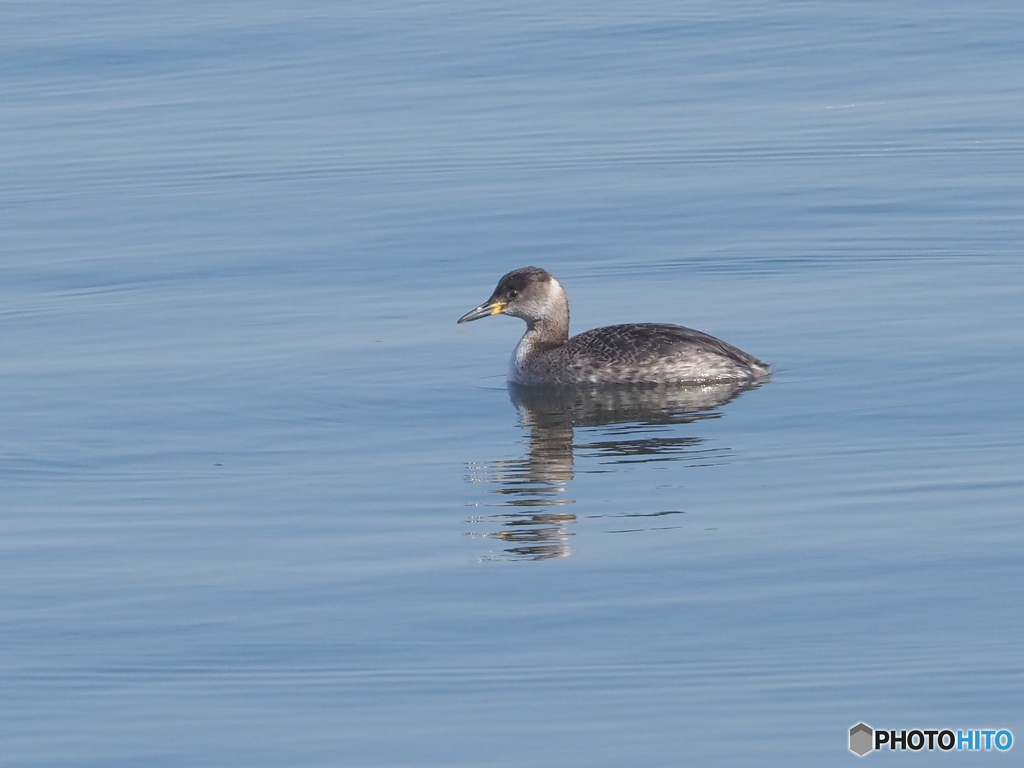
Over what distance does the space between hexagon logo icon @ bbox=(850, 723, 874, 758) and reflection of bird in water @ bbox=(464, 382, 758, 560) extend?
243 centimetres

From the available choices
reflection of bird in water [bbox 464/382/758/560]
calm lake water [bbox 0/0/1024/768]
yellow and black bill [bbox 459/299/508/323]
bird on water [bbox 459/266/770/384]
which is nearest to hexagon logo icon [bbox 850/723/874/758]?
calm lake water [bbox 0/0/1024/768]

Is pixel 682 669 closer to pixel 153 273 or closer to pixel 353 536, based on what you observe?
pixel 353 536

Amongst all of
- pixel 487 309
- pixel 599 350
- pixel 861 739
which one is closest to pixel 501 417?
pixel 599 350

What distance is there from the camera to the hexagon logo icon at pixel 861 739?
7.63 m

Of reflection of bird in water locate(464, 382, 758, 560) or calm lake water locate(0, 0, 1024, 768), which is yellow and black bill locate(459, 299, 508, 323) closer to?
calm lake water locate(0, 0, 1024, 768)

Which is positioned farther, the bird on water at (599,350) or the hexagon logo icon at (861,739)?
the bird on water at (599,350)

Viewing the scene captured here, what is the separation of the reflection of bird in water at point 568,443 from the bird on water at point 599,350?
0.09 m

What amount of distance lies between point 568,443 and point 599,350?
158cm

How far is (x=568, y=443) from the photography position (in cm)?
1226

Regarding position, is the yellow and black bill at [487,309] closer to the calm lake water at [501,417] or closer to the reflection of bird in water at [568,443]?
the calm lake water at [501,417]

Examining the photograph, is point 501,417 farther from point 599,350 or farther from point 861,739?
point 861,739

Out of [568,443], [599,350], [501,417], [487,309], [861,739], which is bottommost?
[861,739]

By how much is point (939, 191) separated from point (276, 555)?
1011 centimetres

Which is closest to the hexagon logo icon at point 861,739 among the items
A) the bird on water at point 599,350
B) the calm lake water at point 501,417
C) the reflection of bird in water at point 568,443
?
the calm lake water at point 501,417
